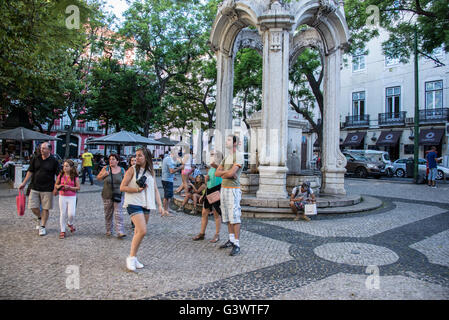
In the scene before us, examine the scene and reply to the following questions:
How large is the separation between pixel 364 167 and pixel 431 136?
10483 millimetres

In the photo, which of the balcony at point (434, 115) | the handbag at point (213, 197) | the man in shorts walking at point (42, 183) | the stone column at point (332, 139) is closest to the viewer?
the handbag at point (213, 197)

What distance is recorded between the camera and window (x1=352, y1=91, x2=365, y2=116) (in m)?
34.7

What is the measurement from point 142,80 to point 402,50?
17.6 m

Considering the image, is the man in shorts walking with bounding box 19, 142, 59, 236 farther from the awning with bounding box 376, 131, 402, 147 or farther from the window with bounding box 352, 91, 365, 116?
the window with bounding box 352, 91, 365, 116

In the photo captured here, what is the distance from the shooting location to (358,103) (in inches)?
1383

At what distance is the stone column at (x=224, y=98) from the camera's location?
1084 centimetres

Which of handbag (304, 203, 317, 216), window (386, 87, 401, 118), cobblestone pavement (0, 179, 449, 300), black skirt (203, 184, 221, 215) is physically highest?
window (386, 87, 401, 118)

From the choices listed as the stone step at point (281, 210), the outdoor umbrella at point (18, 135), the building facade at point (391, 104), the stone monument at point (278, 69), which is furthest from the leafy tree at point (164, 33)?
the stone step at point (281, 210)

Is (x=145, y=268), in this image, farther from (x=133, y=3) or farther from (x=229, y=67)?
(x=133, y=3)

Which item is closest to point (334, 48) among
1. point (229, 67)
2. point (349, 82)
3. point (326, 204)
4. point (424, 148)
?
point (229, 67)

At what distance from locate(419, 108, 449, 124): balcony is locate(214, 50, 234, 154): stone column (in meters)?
24.9

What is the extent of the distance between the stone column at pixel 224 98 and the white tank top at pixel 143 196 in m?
6.23

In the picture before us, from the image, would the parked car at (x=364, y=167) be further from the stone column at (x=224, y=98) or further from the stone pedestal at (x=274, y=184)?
the stone pedestal at (x=274, y=184)

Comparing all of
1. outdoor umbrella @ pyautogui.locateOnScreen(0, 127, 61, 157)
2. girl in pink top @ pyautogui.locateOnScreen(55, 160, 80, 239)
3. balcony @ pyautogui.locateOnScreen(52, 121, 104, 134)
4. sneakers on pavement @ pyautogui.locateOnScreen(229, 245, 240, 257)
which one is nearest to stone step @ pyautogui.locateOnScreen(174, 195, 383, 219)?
sneakers on pavement @ pyautogui.locateOnScreen(229, 245, 240, 257)
